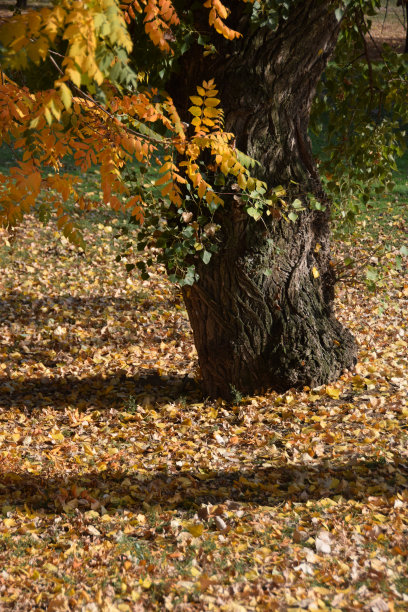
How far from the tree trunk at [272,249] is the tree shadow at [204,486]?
1.17 meters

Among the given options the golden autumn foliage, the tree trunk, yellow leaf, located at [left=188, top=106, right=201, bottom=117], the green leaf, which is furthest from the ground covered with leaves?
the green leaf

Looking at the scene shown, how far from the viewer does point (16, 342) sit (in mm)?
6453

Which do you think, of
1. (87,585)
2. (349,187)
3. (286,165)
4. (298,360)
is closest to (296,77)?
(286,165)

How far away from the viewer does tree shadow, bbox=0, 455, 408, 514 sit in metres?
3.69

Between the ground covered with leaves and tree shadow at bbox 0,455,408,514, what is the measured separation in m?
0.01

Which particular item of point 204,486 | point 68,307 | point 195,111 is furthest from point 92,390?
point 195,111

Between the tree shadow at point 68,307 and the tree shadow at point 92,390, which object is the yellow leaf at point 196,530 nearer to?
the tree shadow at point 92,390

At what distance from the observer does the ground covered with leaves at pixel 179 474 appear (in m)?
2.85

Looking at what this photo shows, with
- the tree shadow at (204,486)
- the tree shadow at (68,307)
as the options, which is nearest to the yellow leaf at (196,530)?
the tree shadow at (204,486)

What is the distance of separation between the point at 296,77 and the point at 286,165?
626 millimetres

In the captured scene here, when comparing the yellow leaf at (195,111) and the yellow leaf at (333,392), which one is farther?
the yellow leaf at (333,392)

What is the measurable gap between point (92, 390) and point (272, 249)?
212 centimetres

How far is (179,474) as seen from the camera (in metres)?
4.11

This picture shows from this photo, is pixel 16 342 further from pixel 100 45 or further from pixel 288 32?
pixel 100 45
